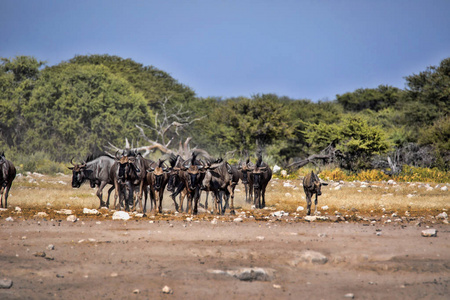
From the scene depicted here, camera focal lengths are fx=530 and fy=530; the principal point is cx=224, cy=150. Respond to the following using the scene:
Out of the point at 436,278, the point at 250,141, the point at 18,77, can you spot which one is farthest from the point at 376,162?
the point at 18,77

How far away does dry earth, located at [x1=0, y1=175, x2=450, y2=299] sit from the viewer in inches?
292

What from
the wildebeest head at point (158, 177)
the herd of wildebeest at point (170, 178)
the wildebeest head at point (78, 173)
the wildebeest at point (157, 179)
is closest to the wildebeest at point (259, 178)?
the herd of wildebeest at point (170, 178)

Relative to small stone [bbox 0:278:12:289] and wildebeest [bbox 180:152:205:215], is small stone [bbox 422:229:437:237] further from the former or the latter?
small stone [bbox 0:278:12:289]

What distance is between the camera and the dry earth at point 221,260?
743 centimetres

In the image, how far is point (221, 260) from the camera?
906 centimetres

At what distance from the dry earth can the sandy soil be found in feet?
0.05

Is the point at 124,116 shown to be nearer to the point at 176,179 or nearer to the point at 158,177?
the point at 176,179

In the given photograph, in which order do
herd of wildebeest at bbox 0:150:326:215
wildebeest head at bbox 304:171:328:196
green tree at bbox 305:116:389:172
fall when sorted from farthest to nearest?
1. green tree at bbox 305:116:389:172
2. wildebeest head at bbox 304:171:328:196
3. herd of wildebeest at bbox 0:150:326:215

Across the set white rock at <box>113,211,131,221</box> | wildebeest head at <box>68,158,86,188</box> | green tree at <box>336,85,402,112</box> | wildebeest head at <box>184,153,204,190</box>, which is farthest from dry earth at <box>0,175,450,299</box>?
green tree at <box>336,85,402,112</box>

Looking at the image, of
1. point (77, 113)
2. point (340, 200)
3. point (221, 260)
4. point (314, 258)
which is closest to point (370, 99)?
point (77, 113)

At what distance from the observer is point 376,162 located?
3581 cm

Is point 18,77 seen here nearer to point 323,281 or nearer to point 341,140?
point 341,140

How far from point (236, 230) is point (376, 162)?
25.6 metres

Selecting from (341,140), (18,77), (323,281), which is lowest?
(323,281)
